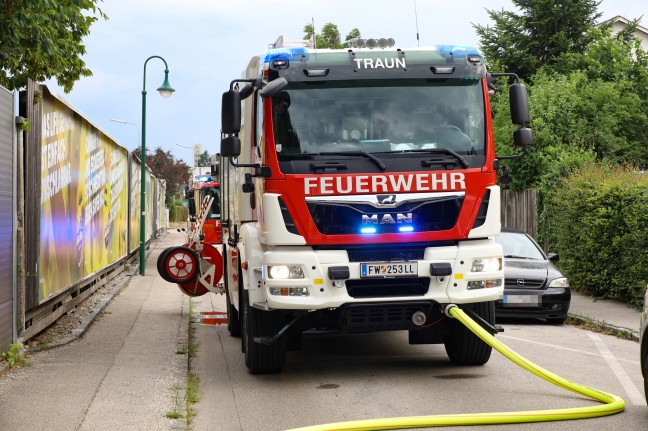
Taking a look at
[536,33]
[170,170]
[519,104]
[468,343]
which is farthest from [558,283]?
[170,170]

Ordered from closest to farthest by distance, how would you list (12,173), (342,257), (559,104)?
1. (342,257)
2. (12,173)
3. (559,104)

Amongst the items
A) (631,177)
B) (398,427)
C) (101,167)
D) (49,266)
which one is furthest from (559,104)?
(398,427)

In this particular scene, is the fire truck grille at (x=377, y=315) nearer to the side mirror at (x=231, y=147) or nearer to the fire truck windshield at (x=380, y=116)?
the fire truck windshield at (x=380, y=116)

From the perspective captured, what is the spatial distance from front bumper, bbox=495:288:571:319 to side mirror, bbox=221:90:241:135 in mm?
7246

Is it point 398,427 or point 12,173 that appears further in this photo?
point 12,173

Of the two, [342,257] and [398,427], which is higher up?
[342,257]

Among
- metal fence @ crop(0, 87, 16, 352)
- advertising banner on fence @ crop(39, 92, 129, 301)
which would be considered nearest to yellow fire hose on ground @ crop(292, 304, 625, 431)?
metal fence @ crop(0, 87, 16, 352)

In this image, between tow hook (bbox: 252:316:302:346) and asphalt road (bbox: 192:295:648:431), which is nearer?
asphalt road (bbox: 192:295:648:431)

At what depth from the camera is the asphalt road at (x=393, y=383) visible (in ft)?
25.9

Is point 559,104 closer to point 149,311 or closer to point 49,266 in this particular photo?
point 149,311

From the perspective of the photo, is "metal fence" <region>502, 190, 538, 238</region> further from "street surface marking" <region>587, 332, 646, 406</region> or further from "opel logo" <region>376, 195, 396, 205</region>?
"opel logo" <region>376, 195, 396, 205</region>

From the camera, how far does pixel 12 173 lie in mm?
10242

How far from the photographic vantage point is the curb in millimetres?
13805

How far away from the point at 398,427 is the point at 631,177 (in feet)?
40.2
